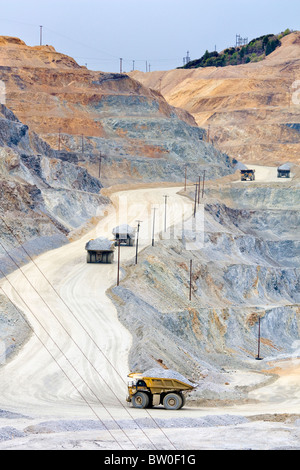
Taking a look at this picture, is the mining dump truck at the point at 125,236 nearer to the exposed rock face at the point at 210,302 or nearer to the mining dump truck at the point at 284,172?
the exposed rock face at the point at 210,302

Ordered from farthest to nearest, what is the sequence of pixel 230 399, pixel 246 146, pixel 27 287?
pixel 246 146, pixel 27 287, pixel 230 399

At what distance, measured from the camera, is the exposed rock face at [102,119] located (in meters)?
130

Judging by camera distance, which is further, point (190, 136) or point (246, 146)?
point (246, 146)

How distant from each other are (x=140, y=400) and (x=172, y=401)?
1.48m

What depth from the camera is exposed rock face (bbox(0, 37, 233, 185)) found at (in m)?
130

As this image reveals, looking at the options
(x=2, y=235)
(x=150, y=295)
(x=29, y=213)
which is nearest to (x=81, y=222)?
(x=29, y=213)

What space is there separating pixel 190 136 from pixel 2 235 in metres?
87.2

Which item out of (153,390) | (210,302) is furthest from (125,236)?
(153,390)

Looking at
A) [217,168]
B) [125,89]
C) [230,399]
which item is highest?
[125,89]

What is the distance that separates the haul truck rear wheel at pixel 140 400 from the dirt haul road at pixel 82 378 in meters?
0.54

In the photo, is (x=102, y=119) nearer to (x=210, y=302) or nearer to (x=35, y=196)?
(x=35, y=196)

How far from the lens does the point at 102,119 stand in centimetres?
14250
